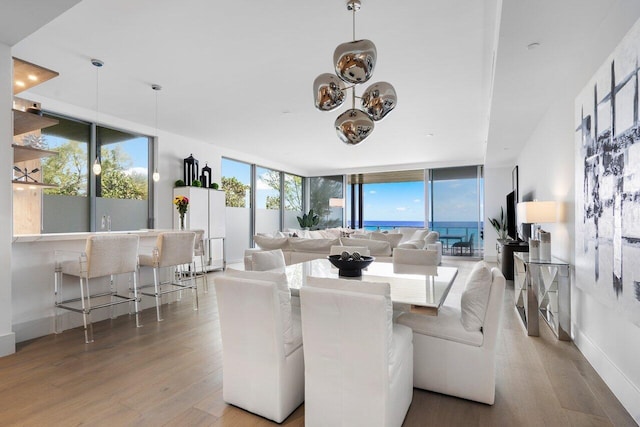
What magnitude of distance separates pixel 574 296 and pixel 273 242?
391cm

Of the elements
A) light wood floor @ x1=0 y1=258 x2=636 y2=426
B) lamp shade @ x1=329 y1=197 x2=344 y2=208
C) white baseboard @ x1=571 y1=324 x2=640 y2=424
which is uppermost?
lamp shade @ x1=329 y1=197 x2=344 y2=208

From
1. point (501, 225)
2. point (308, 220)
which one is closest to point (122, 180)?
point (308, 220)

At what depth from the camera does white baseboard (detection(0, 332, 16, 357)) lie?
270 cm

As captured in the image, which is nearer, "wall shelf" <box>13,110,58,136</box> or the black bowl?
the black bowl

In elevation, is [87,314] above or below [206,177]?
below

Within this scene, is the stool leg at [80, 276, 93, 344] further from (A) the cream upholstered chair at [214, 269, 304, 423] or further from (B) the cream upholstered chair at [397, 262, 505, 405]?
(B) the cream upholstered chair at [397, 262, 505, 405]

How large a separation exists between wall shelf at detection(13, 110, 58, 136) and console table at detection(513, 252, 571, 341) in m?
4.87

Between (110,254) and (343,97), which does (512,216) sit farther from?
(110,254)

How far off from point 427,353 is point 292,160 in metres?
7.68

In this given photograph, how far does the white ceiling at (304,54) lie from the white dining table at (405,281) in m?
1.80

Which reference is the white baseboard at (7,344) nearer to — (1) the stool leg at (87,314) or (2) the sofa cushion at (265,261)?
(1) the stool leg at (87,314)

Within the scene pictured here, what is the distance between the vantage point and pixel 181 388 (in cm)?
218

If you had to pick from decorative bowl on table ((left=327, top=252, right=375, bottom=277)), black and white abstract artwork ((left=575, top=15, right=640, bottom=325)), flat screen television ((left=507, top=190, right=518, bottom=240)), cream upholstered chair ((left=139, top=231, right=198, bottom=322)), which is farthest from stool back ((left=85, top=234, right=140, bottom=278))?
flat screen television ((left=507, top=190, right=518, bottom=240))

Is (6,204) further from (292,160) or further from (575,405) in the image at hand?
(292,160)
